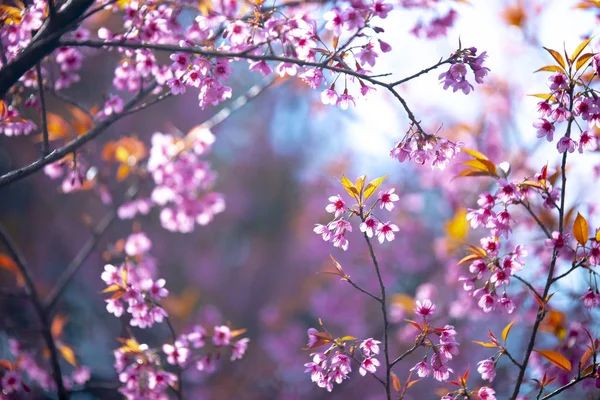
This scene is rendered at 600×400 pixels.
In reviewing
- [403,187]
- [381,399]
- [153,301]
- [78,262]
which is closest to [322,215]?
[403,187]

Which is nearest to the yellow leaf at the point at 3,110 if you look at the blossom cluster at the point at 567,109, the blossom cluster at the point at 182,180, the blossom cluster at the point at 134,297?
the blossom cluster at the point at 134,297

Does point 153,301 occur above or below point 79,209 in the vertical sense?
below

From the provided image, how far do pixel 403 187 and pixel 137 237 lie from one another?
273 centimetres

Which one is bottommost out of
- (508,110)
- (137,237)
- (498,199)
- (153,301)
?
(153,301)

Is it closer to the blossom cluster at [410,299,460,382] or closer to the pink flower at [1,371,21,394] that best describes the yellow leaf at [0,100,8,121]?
the pink flower at [1,371,21,394]

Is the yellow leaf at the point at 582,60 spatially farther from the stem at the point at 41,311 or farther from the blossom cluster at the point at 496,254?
the stem at the point at 41,311

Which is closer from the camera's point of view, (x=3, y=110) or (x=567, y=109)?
(x=567, y=109)

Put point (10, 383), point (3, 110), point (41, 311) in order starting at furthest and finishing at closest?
1. point (41, 311)
2. point (10, 383)
3. point (3, 110)

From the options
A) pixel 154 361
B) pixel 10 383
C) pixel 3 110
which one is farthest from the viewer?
pixel 10 383

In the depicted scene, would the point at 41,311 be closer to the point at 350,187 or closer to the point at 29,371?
the point at 29,371

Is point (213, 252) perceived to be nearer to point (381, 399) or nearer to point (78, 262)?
point (381, 399)

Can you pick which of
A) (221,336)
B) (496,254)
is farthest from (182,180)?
(496,254)

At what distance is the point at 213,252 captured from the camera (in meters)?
5.22

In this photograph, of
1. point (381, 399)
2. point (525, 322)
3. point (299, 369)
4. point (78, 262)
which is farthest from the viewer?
point (299, 369)
